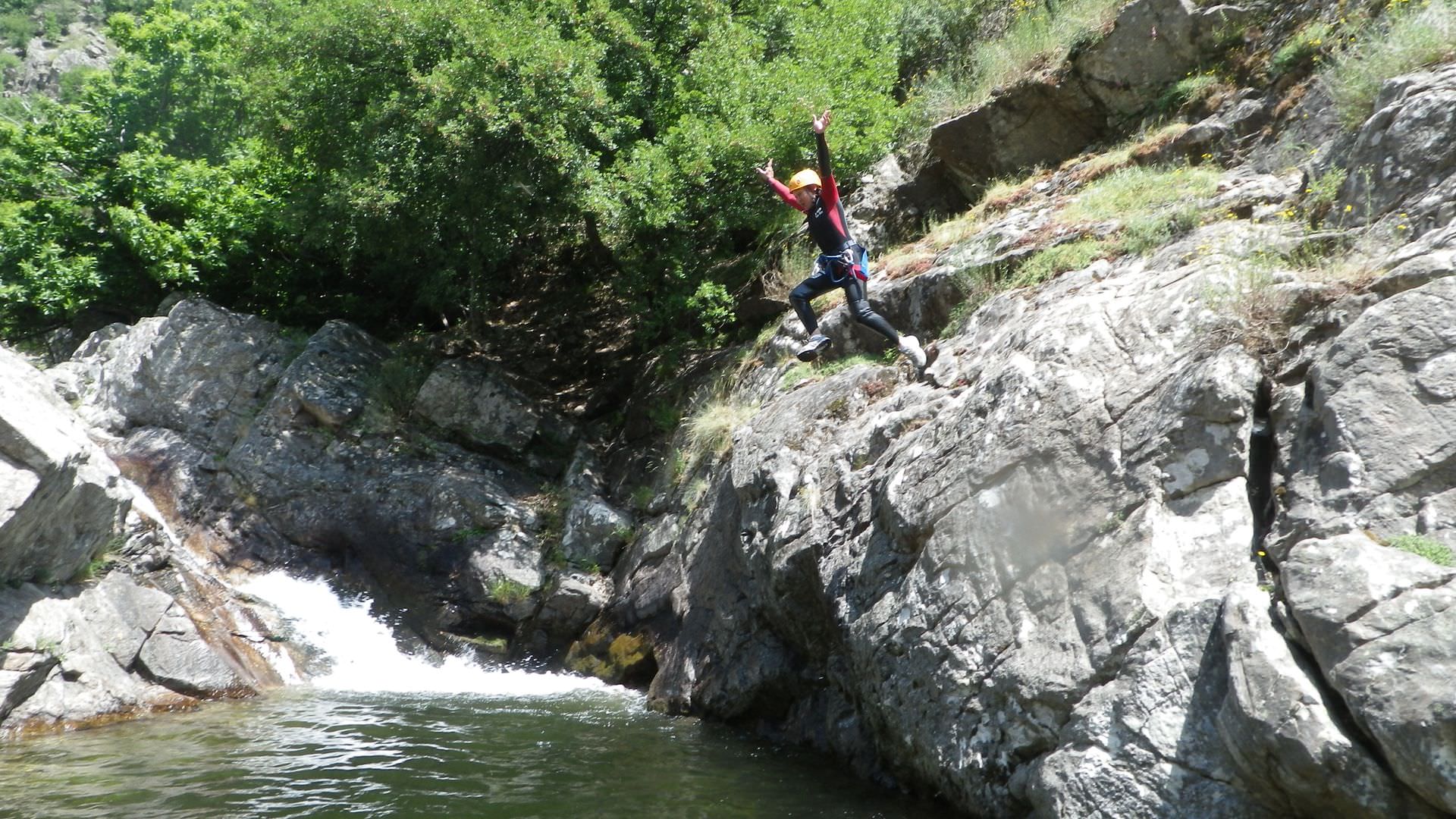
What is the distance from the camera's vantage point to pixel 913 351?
9.75m

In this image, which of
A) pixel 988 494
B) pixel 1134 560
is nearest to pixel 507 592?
pixel 988 494

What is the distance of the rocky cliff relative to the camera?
17.4 ft

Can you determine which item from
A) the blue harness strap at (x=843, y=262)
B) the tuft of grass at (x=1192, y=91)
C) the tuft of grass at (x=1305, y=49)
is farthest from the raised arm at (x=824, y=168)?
the tuft of grass at (x=1305, y=49)

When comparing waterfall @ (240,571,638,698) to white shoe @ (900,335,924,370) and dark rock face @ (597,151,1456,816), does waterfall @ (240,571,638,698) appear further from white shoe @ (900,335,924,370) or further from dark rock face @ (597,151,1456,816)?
white shoe @ (900,335,924,370)

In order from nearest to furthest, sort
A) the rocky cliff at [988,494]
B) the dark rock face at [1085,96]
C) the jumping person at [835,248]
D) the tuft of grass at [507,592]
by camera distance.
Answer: the rocky cliff at [988,494] → the jumping person at [835,248] → the dark rock face at [1085,96] → the tuft of grass at [507,592]

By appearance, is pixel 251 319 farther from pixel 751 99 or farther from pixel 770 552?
pixel 770 552

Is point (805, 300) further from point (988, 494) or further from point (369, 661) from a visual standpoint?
point (369, 661)

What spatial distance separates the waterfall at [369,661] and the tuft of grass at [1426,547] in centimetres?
838

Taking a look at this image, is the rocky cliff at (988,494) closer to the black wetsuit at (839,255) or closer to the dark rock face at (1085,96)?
the dark rock face at (1085,96)

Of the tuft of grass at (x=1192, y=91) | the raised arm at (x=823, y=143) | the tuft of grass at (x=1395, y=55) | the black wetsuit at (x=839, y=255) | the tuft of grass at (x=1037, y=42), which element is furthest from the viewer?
the tuft of grass at (x=1037, y=42)

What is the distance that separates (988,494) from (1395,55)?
5235mm

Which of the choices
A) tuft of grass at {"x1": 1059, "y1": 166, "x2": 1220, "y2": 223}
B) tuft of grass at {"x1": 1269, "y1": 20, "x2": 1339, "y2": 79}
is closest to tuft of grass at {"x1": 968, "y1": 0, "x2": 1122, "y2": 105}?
tuft of grass at {"x1": 1269, "y1": 20, "x2": 1339, "y2": 79}

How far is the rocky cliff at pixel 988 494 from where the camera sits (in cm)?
532

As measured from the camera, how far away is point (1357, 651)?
15.5 ft
